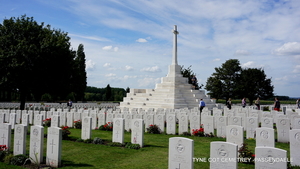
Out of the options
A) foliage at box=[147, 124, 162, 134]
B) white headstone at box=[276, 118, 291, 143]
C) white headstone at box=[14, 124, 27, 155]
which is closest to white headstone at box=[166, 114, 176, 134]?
foliage at box=[147, 124, 162, 134]

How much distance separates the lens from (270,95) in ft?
141

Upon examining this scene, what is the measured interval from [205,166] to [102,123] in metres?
7.70

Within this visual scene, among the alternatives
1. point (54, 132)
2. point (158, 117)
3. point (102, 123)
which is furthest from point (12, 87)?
point (54, 132)

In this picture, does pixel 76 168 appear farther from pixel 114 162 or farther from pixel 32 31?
pixel 32 31

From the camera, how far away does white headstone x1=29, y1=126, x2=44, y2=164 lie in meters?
6.03

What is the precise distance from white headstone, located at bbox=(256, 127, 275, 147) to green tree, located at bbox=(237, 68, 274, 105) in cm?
3976

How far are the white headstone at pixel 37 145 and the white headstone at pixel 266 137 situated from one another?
6123 millimetres

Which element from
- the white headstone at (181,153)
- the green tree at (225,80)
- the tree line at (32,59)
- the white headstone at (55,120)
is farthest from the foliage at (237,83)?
the white headstone at (181,153)

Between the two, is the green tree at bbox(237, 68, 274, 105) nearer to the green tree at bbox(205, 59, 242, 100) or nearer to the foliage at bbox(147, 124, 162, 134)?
the green tree at bbox(205, 59, 242, 100)

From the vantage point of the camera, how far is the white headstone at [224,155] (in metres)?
4.21

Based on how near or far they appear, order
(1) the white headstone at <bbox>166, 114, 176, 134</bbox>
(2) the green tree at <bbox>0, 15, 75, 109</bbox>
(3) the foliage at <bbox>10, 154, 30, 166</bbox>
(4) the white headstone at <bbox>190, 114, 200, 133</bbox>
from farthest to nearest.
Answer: (2) the green tree at <bbox>0, 15, 75, 109</bbox> < (1) the white headstone at <bbox>166, 114, 176, 134</bbox> < (4) the white headstone at <bbox>190, 114, 200, 133</bbox> < (3) the foliage at <bbox>10, 154, 30, 166</bbox>

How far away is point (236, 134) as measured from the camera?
6641 mm

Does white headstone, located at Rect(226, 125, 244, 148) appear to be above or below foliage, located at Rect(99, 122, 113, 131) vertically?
above

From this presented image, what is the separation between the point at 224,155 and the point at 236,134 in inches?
102
